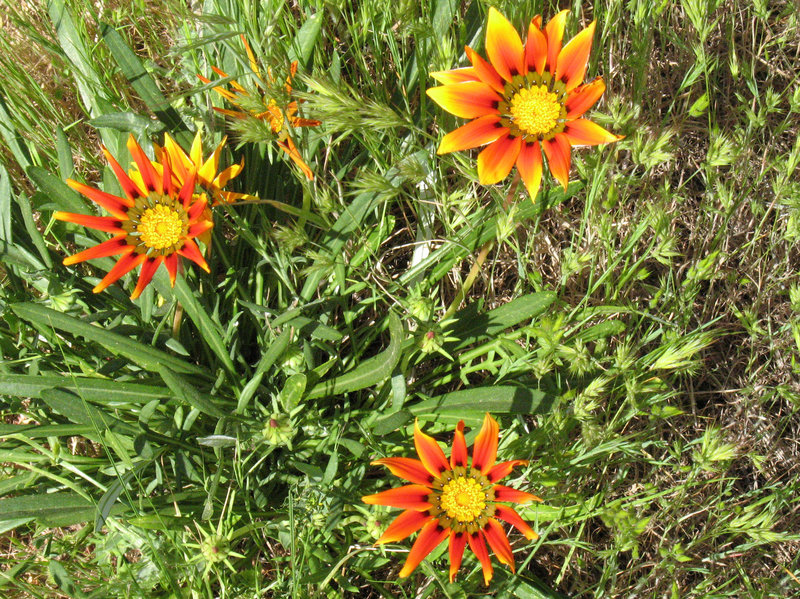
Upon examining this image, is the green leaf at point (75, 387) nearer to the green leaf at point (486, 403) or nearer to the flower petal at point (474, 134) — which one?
the green leaf at point (486, 403)

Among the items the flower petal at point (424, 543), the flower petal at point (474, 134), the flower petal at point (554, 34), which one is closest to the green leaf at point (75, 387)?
the flower petal at point (424, 543)

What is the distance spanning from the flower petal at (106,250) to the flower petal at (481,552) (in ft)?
3.95

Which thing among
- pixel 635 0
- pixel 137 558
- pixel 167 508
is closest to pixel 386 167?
pixel 635 0

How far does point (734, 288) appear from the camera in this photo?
8.45 ft

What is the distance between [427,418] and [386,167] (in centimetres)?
83

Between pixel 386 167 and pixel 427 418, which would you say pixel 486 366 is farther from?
pixel 386 167

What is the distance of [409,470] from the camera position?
1.81 metres

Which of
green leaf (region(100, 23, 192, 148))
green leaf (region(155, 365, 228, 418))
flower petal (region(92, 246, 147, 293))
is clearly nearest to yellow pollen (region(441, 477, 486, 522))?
green leaf (region(155, 365, 228, 418))

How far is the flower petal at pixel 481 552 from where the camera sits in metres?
1.71

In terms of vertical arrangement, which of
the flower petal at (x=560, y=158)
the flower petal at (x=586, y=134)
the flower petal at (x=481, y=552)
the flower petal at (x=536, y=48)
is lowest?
the flower petal at (x=481, y=552)

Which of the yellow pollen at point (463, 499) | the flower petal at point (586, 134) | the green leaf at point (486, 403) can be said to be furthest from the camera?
the green leaf at point (486, 403)

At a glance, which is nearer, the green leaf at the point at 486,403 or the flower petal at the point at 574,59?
the flower petal at the point at 574,59

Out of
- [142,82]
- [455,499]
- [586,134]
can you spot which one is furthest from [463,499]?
[142,82]

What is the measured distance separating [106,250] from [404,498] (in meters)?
1.02
